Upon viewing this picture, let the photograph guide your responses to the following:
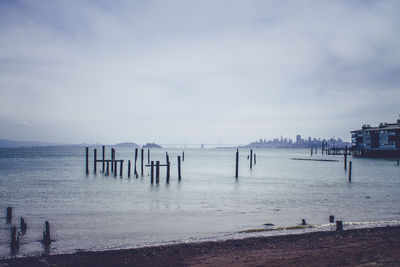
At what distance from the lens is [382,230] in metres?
14.4

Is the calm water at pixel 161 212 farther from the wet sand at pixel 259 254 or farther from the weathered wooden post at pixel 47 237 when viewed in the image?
the wet sand at pixel 259 254

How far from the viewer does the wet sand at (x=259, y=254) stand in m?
10.4

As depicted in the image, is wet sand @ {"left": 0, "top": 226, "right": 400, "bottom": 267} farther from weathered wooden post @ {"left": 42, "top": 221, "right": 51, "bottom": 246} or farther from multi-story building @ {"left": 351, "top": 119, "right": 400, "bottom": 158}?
multi-story building @ {"left": 351, "top": 119, "right": 400, "bottom": 158}

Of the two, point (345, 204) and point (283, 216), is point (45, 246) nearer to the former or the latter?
point (283, 216)

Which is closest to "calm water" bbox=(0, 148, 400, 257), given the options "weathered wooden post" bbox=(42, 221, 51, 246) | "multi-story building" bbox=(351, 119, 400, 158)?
"weathered wooden post" bbox=(42, 221, 51, 246)

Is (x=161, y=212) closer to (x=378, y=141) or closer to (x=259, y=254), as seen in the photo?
(x=259, y=254)

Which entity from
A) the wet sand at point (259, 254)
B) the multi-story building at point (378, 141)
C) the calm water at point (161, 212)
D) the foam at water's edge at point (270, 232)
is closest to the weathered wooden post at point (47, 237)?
the calm water at point (161, 212)

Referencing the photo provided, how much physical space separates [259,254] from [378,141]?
301 feet

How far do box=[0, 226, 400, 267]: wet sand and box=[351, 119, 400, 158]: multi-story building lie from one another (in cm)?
7717

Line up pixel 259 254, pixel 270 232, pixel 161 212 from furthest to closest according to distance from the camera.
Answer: pixel 161 212 < pixel 270 232 < pixel 259 254

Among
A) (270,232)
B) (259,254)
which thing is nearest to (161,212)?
(270,232)

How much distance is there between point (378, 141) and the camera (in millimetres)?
90375

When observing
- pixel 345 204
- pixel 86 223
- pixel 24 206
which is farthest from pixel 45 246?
pixel 345 204

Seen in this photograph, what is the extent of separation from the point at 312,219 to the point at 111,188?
21123 millimetres
